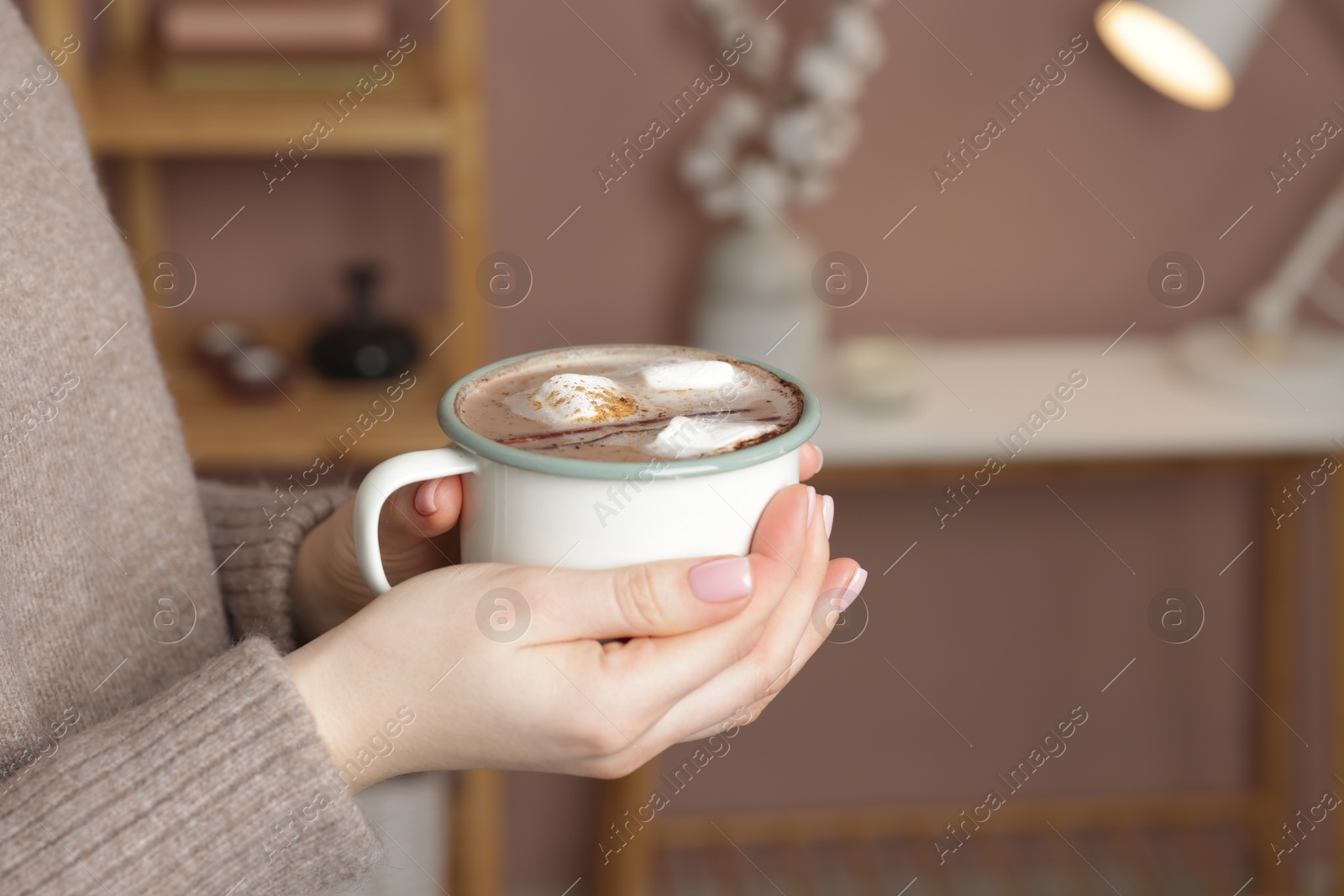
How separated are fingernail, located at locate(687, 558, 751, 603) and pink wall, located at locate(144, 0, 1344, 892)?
1.28 meters

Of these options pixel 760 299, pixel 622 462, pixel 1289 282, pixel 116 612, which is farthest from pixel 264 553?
pixel 1289 282

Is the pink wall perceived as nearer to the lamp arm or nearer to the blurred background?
the blurred background

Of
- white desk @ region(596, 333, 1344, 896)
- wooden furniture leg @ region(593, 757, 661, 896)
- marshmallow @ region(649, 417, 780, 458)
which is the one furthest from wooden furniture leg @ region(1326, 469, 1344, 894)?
marshmallow @ region(649, 417, 780, 458)

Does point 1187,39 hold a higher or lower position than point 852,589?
higher

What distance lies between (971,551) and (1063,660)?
25cm

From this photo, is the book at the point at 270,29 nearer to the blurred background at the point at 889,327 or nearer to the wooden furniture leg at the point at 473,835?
the blurred background at the point at 889,327

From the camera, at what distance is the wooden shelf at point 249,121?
1.38 metres

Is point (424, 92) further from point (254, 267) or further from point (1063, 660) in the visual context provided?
point (1063, 660)

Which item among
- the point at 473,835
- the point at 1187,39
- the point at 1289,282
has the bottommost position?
the point at 473,835

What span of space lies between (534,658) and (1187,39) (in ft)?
4.11

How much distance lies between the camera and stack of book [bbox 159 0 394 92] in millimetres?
1420

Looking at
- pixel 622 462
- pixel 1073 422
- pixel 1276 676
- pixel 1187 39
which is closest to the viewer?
pixel 622 462

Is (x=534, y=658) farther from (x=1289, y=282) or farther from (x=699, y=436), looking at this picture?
(x=1289, y=282)

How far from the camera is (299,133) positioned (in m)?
1.36
